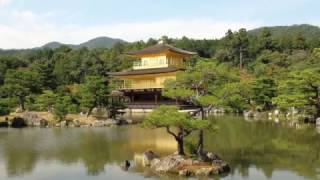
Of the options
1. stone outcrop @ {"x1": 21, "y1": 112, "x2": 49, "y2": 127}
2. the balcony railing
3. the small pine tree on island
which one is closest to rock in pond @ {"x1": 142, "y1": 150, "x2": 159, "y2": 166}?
the small pine tree on island

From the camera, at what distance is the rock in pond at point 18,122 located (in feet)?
95.2

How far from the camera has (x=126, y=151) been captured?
17703 mm

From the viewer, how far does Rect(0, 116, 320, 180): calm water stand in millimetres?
13602

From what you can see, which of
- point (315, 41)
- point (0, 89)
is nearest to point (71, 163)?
point (0, 89)

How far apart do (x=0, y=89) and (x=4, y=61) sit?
26.9 metres

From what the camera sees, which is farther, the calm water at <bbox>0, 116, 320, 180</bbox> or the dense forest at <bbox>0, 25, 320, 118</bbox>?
the dense forest at <bbox>0, 25, 320, 118</bbox>

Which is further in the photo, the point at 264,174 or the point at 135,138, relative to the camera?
the point at 135,138

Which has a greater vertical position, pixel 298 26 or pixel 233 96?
pixel 298 26

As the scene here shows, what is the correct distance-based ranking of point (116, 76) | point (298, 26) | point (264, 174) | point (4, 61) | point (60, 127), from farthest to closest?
point (298, 26), point (4, 61), point (116, 76), point (60, 127), point (264, 174)

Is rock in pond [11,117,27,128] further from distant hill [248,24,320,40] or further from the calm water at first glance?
distant hill [248,24,320,40]

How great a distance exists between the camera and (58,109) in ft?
94.8

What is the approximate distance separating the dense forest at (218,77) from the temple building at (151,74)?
7.08ft

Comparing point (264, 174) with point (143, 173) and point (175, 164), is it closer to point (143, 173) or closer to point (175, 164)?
point (175, 164)

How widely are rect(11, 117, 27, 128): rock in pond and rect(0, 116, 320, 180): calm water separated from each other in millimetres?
2957
